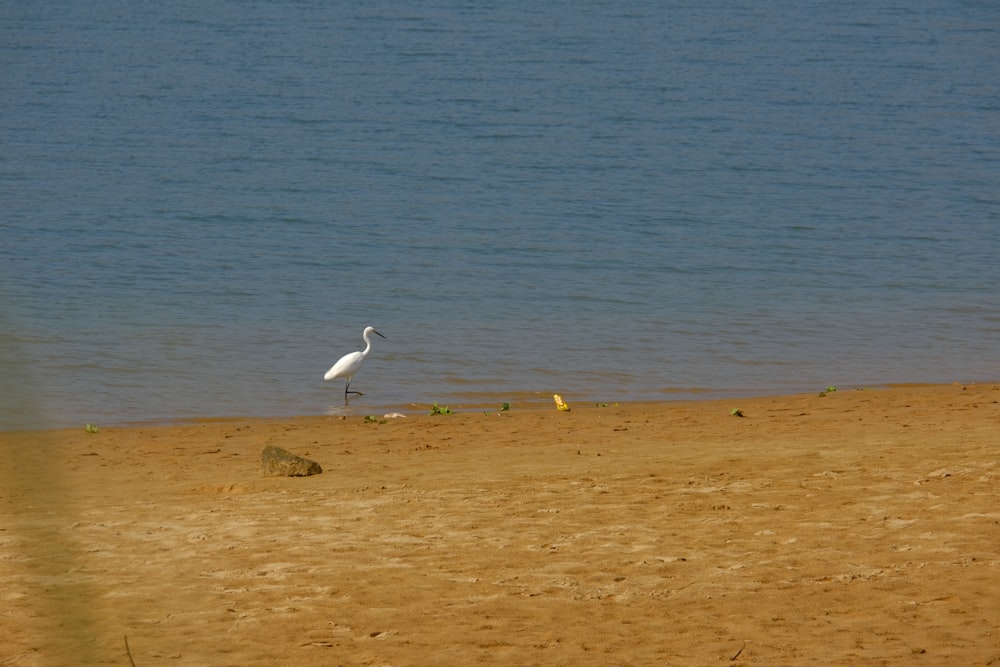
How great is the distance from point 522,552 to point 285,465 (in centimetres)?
267

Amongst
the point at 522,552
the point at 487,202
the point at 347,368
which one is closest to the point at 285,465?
the point at 522,552

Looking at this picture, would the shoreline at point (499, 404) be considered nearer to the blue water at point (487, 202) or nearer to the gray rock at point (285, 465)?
the blue water at point (487, 202)

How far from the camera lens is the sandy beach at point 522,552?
18.4 feet

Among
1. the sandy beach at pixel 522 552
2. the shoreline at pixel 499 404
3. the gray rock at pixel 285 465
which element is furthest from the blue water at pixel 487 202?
the gray rock at pixel 285 465

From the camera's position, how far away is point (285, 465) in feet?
29.7

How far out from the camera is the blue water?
14906 mm

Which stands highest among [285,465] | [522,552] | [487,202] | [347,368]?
[487,202]

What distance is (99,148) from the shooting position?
26.4 meters

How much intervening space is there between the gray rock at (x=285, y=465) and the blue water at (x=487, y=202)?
5.32ft

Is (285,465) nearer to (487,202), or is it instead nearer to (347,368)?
(347,368)

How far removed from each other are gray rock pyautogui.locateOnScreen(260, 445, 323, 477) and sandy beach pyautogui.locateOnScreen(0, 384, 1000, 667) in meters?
0.09

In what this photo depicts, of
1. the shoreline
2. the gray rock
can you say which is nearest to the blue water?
the shoreline

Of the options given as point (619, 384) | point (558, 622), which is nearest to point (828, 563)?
point (558, 622)

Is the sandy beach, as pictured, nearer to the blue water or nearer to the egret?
the blue water
